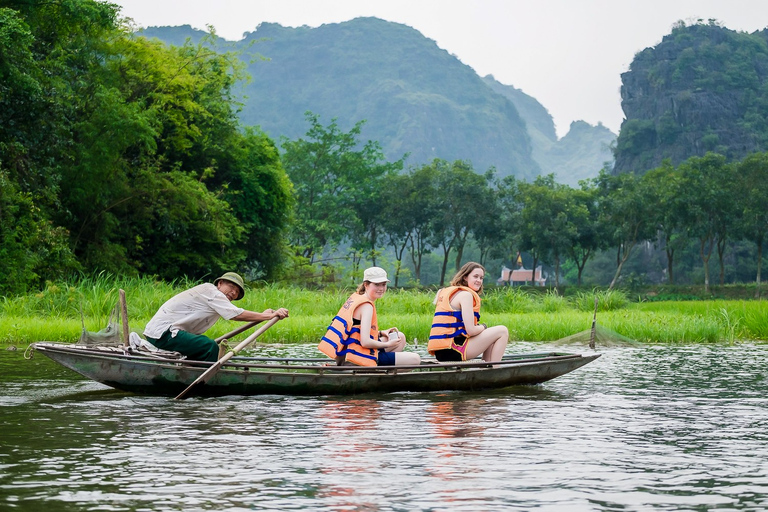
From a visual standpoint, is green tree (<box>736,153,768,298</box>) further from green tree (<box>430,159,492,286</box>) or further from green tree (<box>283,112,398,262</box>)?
green tree (<box>283,112,398,262</box>)

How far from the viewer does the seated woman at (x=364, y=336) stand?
1184cm

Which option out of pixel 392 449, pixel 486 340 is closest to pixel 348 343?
pixel 486 340

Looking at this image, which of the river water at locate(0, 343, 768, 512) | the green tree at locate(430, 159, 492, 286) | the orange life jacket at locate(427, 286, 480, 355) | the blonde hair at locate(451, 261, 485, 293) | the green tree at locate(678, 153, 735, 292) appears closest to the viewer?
the river water at locate(0, 343, 768, 512)

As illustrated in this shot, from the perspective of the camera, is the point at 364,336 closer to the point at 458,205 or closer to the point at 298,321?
the point at 298,321

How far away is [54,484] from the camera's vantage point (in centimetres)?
716

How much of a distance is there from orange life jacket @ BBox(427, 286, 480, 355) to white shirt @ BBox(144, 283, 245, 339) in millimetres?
2646

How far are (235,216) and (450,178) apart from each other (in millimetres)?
35828

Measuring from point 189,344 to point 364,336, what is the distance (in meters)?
2.19

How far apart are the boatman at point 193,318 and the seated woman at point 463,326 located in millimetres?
2236

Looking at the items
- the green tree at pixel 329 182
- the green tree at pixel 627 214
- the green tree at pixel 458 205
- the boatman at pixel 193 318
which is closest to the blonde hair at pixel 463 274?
the boatman at pixel 193 318

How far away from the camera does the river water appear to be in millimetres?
6809

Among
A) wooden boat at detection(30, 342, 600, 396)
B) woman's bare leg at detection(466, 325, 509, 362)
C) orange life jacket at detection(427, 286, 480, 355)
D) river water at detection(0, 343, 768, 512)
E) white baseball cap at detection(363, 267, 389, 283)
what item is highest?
white baseball cap at detection(363, 267, 389, 283)

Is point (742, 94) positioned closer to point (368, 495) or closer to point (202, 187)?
point (202, 187)

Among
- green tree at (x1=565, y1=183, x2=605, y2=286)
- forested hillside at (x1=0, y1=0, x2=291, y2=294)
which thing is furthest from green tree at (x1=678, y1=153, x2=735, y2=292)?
forested hillside at (x1=0, y1=0, x2=291, y2=294)
